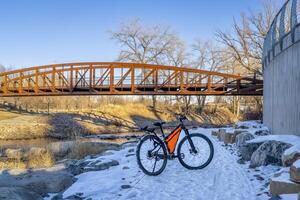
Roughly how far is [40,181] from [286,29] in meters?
7.02

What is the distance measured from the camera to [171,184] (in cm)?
602

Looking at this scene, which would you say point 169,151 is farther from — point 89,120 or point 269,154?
point 89,120

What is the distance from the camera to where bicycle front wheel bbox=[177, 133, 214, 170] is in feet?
23.3

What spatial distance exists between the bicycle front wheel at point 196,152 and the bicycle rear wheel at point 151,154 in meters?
0.39

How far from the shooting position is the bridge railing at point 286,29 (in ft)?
26.0

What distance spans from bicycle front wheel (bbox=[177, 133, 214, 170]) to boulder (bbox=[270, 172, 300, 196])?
227 cm

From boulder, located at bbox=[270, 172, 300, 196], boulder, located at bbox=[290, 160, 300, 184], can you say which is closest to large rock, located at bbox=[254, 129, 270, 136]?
boulder, located at bbox=[270, 172, 300, 196]

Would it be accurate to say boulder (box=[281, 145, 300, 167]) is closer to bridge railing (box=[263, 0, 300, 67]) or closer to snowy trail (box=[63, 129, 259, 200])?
snowy trail (box=[63, 129, 259, 200])

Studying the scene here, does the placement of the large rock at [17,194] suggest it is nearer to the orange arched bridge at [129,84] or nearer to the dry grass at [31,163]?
the dry grass at [31,163]

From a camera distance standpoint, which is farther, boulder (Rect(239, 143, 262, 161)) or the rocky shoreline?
boulder (Rect(239, 143, 262, 161))

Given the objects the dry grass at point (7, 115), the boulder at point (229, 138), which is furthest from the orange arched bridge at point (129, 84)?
the boulder at point (229, 138)

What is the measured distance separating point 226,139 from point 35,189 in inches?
305

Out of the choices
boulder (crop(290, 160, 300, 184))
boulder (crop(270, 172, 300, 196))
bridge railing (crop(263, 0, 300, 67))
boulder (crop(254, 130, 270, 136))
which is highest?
bridge railing (crop(263, 0, 300, 67))

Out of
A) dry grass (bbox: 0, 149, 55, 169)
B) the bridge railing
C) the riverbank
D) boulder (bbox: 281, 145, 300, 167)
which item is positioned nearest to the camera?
boulder (bbox: 281, 145, 300, 167)
